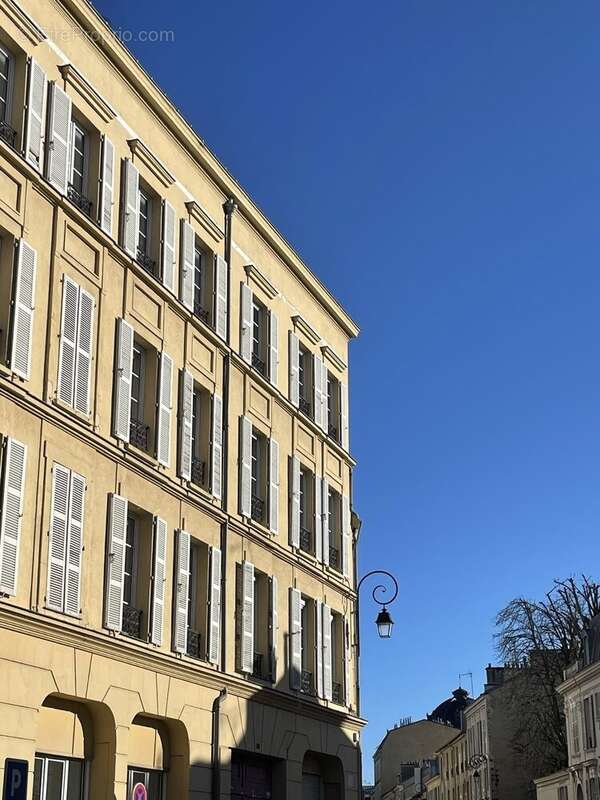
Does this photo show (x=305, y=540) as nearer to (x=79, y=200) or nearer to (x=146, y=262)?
(x=146, y=262)

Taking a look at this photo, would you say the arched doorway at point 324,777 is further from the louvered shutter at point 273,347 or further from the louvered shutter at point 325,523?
the louvered shutter at point 273,347

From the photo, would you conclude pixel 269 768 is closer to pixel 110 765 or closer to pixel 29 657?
pixel 110 765

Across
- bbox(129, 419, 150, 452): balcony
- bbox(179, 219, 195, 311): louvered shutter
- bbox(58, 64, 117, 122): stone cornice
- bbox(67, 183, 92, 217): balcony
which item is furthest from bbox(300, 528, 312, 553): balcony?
bbox(58, 64, 117, 122): stone cornice

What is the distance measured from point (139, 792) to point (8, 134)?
11.1 m

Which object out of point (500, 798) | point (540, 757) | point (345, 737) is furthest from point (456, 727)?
point (345, 737)

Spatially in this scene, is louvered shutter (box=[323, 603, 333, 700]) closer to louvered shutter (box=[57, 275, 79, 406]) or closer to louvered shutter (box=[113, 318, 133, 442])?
louvered shutter (box=[113, 318, 133, 442])

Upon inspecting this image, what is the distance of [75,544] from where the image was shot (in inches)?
759

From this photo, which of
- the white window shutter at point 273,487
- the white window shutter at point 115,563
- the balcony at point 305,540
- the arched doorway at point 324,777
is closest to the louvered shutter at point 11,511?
the white window shutter at point 115,563

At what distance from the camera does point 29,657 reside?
58.5ft

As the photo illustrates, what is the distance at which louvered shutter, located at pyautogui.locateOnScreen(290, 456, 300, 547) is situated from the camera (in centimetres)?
2898

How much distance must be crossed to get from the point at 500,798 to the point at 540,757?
33.1 feet

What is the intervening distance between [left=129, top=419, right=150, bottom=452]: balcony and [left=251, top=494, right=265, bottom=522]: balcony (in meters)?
5.18

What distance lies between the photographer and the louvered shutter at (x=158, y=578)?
848 inches

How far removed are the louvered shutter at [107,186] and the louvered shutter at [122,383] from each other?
1.75 m
